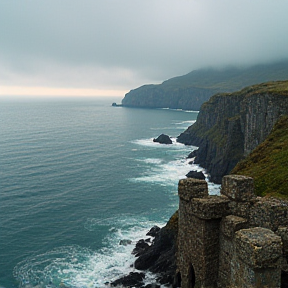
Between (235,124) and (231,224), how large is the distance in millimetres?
81921

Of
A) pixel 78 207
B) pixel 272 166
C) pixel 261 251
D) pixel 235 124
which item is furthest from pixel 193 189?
pixel 235 124

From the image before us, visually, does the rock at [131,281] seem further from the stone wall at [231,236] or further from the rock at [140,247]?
the stone wall at [231,236]

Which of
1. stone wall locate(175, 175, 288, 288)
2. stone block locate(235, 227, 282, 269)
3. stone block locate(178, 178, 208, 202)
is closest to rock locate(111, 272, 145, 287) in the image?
stone wall locate(175, 175, 288, 288)

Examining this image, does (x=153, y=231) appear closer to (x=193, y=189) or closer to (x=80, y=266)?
(x=80, y=266)

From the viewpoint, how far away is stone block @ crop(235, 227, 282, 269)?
11.2 metres

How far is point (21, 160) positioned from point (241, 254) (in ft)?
312

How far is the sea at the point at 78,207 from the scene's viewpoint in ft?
145

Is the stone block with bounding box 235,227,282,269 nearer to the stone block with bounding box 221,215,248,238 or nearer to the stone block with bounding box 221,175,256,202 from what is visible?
the stone block with bounding box 221,215,248,238

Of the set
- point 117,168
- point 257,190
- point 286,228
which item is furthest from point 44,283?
point 117,168

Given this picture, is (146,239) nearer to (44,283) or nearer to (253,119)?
(44,283)

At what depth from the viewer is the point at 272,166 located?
32469 mm

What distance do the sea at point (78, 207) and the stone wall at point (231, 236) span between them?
24337 millimetres

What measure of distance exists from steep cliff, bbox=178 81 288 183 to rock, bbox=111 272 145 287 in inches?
1414

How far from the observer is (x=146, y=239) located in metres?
50.6
